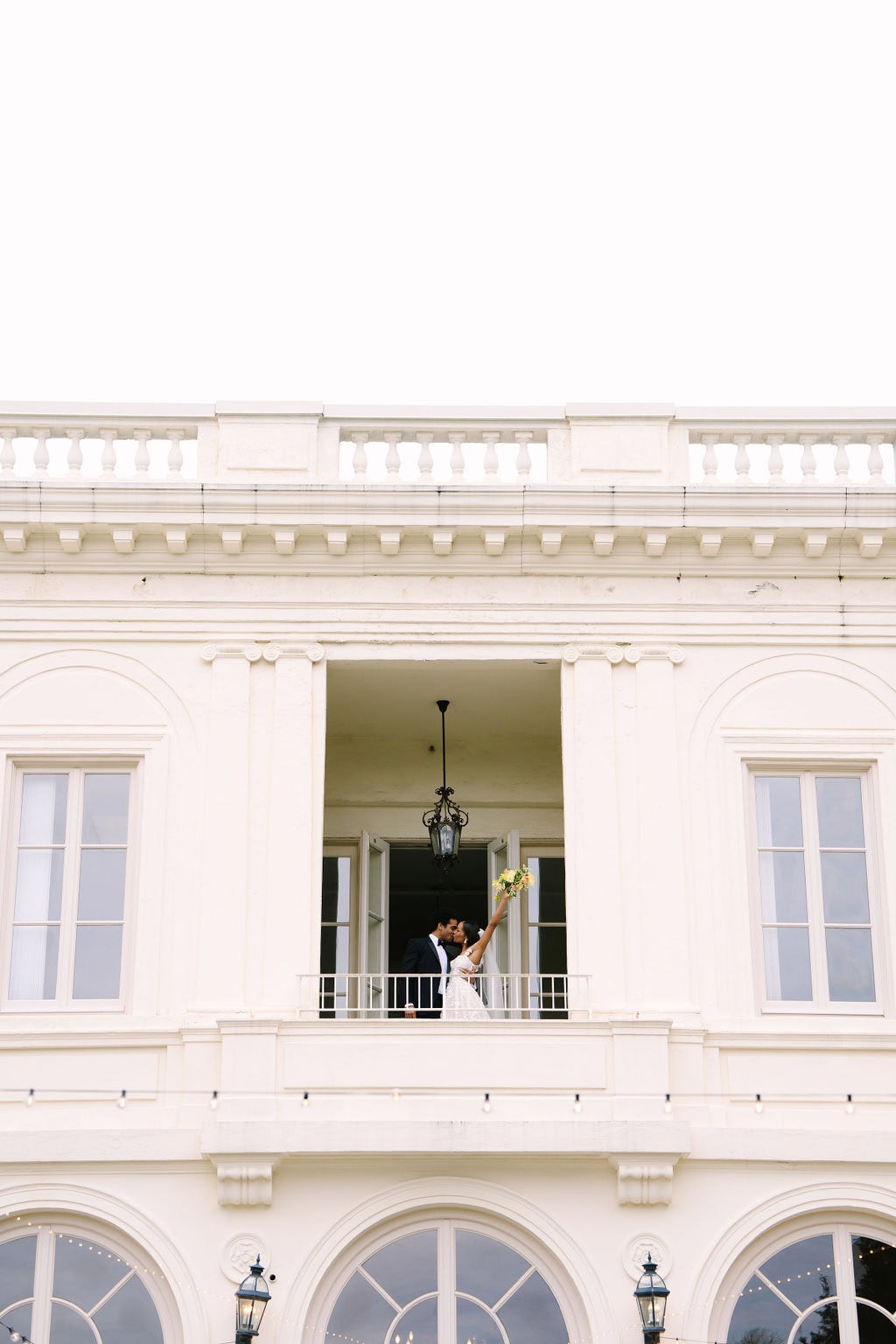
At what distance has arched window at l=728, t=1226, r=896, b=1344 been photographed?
13.3m

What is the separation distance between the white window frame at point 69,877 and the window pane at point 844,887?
5298 millimetres

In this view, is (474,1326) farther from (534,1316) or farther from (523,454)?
(523,454)

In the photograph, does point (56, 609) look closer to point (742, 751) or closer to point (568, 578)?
point (568, 578)

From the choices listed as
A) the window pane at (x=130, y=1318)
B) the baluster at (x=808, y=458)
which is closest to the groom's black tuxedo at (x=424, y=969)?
the window pane at (x=130, y=1318)

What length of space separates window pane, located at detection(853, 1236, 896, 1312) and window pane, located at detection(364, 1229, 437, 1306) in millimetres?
3029

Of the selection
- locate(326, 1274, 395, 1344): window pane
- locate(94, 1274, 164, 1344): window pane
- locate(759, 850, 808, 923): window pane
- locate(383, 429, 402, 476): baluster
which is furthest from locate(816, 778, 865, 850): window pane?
locate(94, 1274, 164, 1344): window pane

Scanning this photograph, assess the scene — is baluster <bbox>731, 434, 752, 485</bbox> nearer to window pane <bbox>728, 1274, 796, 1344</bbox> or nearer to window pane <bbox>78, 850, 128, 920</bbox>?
window pane <bbox>78, 850, 128, 920</bbox>

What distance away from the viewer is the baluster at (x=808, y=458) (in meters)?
15.4

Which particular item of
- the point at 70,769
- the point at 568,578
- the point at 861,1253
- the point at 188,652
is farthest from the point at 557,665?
the point at 861,1253

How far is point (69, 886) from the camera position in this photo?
14.3 metres

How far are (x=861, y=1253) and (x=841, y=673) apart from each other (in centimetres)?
440

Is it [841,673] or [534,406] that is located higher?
[534,406]

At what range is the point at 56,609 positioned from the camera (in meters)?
15.0

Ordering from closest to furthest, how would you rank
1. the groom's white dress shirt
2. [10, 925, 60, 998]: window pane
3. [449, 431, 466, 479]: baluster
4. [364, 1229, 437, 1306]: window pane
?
1. [364, 1229, 437, 1306]: window pane
2. [10, 925, 60, 998]: window pane
3. the groom's white dress shirt
4. [449, 431, 466, 479]: baluster
